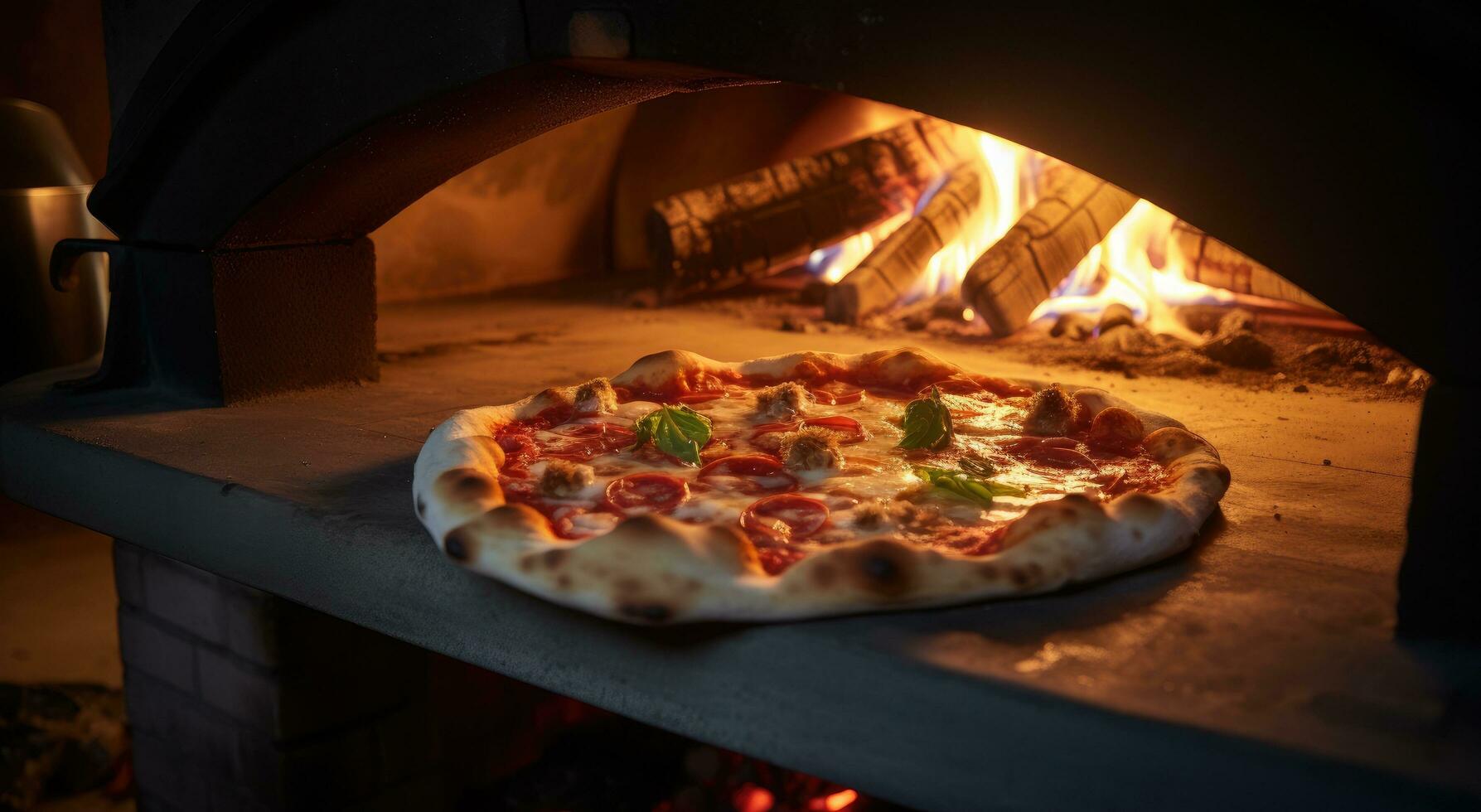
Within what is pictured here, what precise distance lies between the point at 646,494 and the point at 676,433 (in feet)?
0.64

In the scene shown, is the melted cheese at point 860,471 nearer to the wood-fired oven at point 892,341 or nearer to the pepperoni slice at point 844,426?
the pepperoni slice at point 844,426

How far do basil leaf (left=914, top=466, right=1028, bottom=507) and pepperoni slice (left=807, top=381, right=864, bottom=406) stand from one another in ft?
2.20

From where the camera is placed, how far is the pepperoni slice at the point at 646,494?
2.01 metres

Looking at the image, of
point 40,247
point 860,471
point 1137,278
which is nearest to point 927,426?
point 860,471

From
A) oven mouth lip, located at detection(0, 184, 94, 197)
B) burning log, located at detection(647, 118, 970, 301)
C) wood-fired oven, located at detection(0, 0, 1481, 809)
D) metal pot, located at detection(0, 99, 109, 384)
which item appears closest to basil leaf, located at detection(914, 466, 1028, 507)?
wood-fired oven, located at detection(0, 0, 1481, 809)

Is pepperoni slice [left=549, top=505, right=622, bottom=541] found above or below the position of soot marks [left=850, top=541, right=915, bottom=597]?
below

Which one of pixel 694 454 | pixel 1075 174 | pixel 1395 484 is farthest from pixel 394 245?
pixel 1395 484

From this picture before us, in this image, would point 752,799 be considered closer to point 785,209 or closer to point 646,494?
point 646,494

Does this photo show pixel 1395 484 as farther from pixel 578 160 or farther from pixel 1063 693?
pixel 578 160

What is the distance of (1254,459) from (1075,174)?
221 centimetres

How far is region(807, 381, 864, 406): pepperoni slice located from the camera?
2.78 metres

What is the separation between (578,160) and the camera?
18.4 ft

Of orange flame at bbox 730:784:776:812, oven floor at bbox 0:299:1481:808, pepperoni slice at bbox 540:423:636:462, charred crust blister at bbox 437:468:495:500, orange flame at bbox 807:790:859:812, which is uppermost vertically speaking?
charred crust blister at bbox 437:468:495:500

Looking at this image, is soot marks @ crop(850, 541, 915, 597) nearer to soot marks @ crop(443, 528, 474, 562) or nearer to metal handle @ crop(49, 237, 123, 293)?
soot marks @ crop(443, 528, 474, 562)
